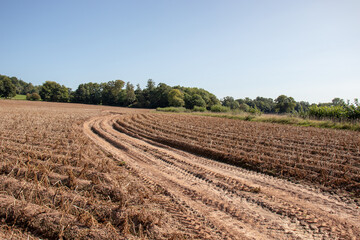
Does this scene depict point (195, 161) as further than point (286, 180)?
Yes

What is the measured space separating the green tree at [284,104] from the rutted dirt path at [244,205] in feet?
206

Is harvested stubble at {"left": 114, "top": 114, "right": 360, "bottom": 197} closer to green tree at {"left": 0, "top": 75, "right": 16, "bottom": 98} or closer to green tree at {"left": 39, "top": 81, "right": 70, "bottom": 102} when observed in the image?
green tree at {"left": 0, "top": 75, "right": 16, "bottom": 98}

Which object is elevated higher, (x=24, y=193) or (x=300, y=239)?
(x=24, y=193)

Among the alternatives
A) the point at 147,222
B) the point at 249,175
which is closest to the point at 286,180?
the point at 249,175

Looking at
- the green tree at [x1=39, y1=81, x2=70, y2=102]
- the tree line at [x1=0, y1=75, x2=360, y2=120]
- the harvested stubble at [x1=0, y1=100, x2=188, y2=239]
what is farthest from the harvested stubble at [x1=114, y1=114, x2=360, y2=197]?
the green tree at [x1=39, y1=81, x2=70, y2=102]

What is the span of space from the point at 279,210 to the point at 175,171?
3.39m

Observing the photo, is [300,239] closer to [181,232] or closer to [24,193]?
[181,232]

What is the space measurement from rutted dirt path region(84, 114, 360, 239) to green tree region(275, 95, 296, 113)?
6265 cm

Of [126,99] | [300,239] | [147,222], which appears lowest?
[300,239]

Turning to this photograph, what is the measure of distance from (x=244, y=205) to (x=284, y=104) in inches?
2620

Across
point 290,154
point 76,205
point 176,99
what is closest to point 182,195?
point 76,205

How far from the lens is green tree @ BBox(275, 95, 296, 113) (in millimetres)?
62250

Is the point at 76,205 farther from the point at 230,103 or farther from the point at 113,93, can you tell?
the point at 230,103

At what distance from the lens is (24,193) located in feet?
13.6
